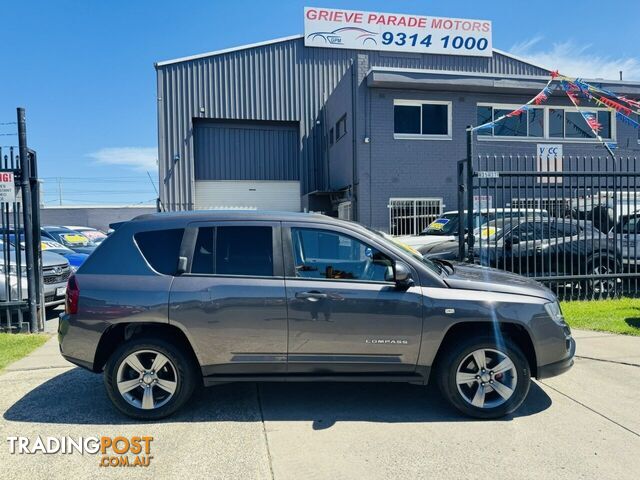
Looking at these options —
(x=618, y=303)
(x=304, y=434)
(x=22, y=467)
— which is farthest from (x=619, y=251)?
(x=22, y=467)

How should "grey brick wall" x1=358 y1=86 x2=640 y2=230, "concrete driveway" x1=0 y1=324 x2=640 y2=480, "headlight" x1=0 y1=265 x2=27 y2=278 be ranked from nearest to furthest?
"concrete driveway" x1=0 y1=324 x2=640 y2=480
"headlight" x1=0 y1=265 x2=27 y2=278
"grey brick wall" x1=358 y1=86 x2=640 y2=230

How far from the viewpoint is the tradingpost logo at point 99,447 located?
10.5 ft

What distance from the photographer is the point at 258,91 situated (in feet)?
66.6

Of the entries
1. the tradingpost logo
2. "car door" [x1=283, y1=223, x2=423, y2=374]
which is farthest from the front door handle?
the tradingpost logo

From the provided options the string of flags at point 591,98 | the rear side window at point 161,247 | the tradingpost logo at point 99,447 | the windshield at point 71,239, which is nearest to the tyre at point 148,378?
the tradingpost logo at point 99,447

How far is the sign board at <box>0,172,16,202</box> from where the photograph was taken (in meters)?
6.39

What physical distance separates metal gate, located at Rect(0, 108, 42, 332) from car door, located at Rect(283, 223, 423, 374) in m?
4.91

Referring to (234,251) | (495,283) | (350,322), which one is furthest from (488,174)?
(234,251)

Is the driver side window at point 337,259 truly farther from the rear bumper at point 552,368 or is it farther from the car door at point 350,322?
the rear bumper at point 552,368

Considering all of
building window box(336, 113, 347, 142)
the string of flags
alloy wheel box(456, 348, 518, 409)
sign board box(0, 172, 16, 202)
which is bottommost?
alloy wheel box(456, 348, 518, 409)

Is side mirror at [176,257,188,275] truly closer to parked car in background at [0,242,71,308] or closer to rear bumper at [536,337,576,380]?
rear bumper at [536,337,576,380]

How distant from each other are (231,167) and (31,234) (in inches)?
573

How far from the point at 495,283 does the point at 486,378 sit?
0.82m

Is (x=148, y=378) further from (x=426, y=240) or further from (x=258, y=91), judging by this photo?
(x=258, y=91)
